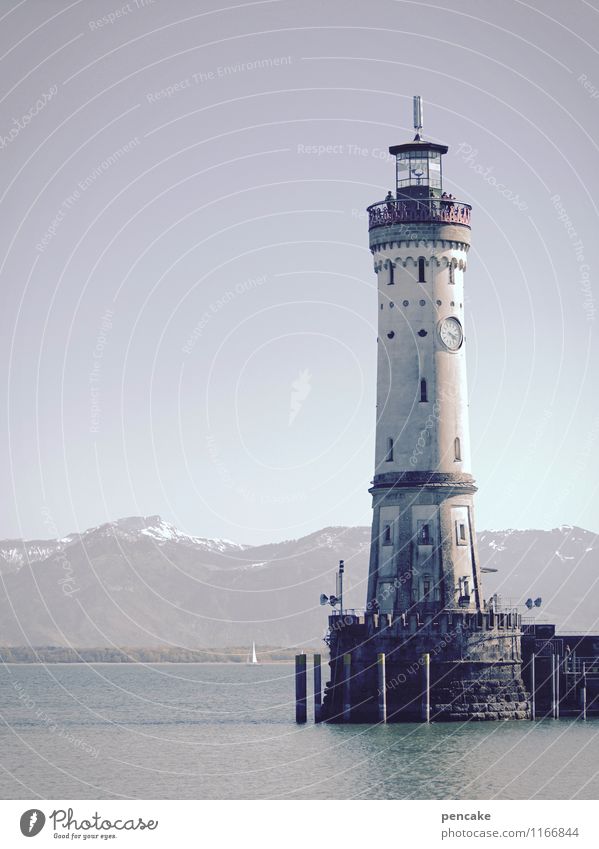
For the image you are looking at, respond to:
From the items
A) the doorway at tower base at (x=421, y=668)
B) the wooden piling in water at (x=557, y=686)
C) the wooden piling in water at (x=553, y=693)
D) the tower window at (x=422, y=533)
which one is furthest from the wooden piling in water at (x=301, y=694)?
the wooden piling in water at (x=557, y=686)

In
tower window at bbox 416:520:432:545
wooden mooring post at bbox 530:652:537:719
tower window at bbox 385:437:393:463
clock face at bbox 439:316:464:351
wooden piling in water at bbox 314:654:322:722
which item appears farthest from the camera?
clock face at bbox 439:316:464:351

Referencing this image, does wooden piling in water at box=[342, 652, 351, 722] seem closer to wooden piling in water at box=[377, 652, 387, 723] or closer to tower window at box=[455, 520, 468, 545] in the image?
wooden piling in water at box=[377, 652, 387, 723]

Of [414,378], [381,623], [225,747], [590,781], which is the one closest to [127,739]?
[225,747]

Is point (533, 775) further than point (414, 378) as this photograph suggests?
No

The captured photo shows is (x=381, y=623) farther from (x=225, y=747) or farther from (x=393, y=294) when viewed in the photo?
(x=393, y=294)

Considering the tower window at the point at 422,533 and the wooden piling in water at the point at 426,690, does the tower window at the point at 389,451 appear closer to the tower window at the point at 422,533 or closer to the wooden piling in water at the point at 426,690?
the tower window at the point at 422,533

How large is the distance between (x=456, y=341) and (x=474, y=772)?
1327 inches

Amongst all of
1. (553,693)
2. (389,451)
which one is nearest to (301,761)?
(553,693)

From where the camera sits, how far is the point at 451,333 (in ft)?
384

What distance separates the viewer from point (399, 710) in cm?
10919

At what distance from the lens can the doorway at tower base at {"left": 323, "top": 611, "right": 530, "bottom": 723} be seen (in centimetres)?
10944

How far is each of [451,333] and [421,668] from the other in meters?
21.5

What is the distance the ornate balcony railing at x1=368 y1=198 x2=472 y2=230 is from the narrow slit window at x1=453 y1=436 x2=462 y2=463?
1381 centimetres

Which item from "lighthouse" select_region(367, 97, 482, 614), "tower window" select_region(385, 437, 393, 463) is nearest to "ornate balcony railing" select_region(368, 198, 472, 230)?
"lighthouse" select_region(367, 97, 482, 614)
